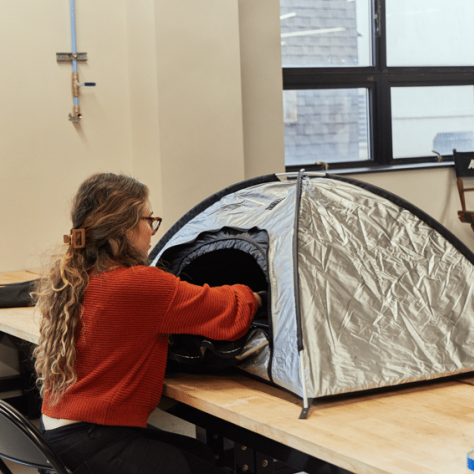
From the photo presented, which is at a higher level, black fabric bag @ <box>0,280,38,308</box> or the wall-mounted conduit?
the wall-mounted conduit

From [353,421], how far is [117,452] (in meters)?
0.49

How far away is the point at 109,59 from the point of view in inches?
127

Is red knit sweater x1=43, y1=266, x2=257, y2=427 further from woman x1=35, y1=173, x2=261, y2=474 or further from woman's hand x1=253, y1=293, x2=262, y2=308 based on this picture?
woman's hand x1=253, y1=293, x2=262, y2=308

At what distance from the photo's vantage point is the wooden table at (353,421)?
1019 mm

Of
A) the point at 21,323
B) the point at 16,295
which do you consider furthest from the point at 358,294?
the point at 16,295

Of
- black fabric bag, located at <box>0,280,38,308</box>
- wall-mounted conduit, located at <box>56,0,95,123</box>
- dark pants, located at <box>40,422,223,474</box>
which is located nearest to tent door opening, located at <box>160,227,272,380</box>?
dark pants, located at <box>40,422,223,474</box>

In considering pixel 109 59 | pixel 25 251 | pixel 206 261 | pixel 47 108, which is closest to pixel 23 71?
pixel 47 108

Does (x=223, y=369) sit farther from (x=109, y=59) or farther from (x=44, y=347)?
(x=109, y=59)

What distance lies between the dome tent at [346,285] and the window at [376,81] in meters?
2.58

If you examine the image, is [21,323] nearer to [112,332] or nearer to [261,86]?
[112,332]

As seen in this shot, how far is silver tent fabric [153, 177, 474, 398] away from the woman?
0.15 meters

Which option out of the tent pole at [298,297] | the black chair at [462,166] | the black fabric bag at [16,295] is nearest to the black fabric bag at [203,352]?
the tent pole at [298,297]

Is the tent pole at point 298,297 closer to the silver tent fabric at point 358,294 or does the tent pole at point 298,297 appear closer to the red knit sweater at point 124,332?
the silver tent fabric at point 358,294

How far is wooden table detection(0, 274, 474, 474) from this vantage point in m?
1.02
